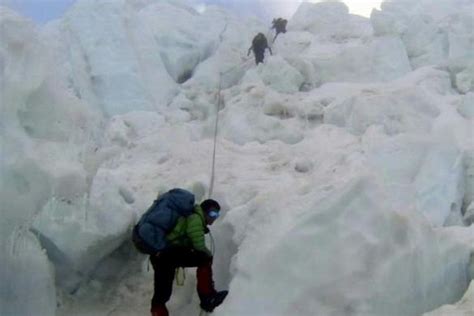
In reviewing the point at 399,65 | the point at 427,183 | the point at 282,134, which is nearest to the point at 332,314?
the point at 427,183

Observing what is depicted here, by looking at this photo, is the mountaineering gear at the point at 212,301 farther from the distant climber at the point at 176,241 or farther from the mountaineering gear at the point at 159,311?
the mountaineering gear at the point at 159,311

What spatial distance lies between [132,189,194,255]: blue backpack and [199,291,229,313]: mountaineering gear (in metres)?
0.54

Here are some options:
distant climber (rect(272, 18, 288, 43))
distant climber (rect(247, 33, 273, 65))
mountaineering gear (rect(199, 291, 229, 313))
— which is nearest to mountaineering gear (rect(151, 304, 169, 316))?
mountaineering gear (rect(199, 291, 229, 313))

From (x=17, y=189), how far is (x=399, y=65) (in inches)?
406

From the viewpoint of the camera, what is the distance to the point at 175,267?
491cm

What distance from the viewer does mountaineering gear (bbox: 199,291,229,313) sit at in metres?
4.80

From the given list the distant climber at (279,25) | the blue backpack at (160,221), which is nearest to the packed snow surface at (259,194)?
the blue backpack at (160,221)

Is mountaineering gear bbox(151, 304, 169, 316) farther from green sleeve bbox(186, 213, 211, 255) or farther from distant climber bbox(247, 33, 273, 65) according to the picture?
distant climber bbox(247, 33, 273, 65)

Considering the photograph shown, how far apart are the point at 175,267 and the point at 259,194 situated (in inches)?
42.4

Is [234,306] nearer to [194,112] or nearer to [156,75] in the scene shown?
[194,112]

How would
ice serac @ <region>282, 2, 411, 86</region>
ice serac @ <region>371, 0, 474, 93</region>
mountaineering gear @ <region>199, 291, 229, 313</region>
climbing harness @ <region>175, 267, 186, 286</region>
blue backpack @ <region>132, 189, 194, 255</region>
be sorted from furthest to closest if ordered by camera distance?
ice serac @ <region>282, 2, 411, 86</region>, ice serac @ <region>371, 0, 474, 93</region>, climbing harness @ <region>175, 267, 186, 286</region>, mountaineering gear @ <region>199, 291, 229, 313</region>, blue backpack @ <region>132, 189, 194, 255</region>

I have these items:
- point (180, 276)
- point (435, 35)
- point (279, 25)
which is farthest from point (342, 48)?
point (180, 276)

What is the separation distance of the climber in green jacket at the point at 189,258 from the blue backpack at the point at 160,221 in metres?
0.06

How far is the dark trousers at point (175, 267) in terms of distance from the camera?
15.8ft
